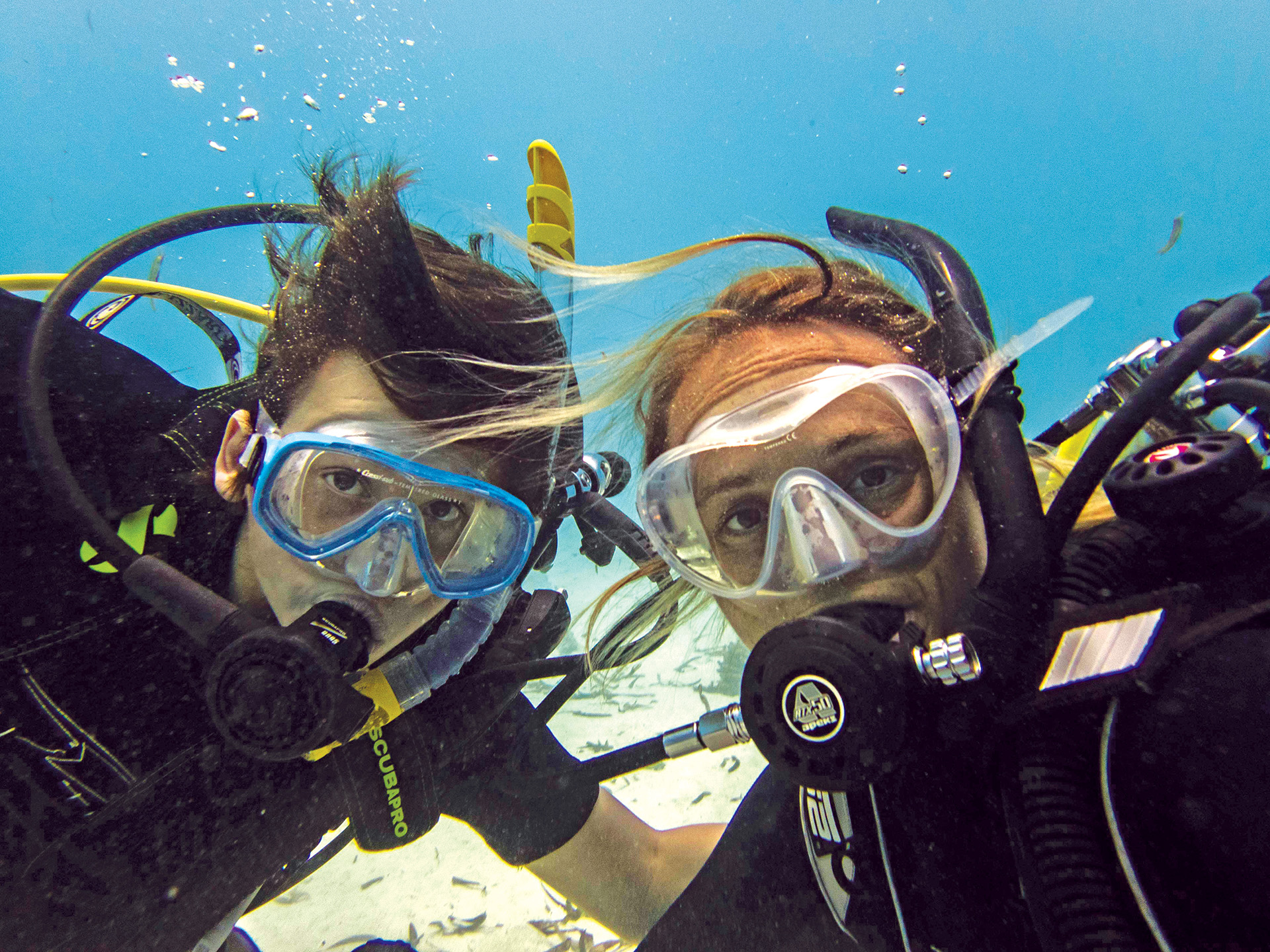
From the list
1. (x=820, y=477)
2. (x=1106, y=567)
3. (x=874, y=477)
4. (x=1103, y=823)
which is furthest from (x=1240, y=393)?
(x=1103, y=823)

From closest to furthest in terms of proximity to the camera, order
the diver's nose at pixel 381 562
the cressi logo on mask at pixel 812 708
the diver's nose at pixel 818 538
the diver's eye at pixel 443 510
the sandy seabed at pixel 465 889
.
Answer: the cressi logo on mask at pixel 812 708, the diver's nose at pixel 818 538, the diver's nose at pixel 381 562, the diver's eye at pixel 443 510, the sandy seabed at pixel 465 889

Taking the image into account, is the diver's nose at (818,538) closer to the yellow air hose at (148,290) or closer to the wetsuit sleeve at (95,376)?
the wetsuit sleeve at (95,376)

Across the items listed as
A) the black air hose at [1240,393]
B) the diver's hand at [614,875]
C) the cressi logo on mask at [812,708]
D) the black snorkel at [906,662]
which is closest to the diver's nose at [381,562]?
the black snorkel at [906,662]

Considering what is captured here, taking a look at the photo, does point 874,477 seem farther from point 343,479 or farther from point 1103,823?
point 343,479

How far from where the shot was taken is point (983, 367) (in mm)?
1742

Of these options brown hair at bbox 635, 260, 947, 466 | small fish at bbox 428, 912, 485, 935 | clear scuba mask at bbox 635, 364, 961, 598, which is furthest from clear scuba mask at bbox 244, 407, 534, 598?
small fish at bbox 428, 912, 485, 935

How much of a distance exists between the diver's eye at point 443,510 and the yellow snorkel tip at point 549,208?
1119mm

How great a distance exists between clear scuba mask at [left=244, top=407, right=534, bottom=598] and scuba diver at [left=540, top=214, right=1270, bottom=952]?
2.72ft

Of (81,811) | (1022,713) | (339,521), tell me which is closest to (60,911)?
(81,811)

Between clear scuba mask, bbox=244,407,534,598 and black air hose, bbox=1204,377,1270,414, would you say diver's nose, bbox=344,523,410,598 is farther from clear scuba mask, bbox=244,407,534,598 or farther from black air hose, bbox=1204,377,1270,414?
black air hose, bbox=1204,377,1270,414

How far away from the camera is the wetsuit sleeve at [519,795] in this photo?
2941 millimetres

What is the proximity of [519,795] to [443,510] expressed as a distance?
151 centimetres

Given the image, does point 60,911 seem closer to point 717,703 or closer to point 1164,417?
point 1164,417

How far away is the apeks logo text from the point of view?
7.86ft
